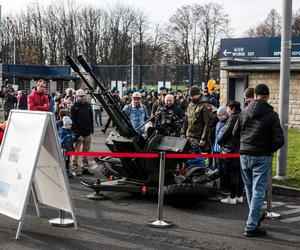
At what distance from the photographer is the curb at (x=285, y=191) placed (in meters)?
9.24

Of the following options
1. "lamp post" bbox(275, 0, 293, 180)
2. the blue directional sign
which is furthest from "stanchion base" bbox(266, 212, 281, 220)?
the blue directional sign

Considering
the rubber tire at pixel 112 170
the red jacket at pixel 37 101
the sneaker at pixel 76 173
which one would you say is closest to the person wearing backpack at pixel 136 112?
the sneaker at pixel 76 173

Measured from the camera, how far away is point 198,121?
9.48m

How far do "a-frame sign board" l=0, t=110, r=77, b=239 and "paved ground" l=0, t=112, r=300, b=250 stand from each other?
322 millimetres

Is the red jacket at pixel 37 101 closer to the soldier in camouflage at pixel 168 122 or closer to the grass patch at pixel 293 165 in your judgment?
the soldier in camouflage at pixel 168 122

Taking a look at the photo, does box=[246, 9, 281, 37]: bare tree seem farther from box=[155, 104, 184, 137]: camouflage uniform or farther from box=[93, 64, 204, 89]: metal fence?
box=[155, 104, 184, 137]: camouflage uniform

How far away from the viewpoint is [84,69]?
7.85m

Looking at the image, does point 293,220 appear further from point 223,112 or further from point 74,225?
point 74,225

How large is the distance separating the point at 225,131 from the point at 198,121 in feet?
6.54

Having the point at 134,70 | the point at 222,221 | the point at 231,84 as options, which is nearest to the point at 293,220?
the point at 222,221

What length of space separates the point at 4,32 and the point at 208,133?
6885 cm

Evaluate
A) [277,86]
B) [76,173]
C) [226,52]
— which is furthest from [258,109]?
[226,52]

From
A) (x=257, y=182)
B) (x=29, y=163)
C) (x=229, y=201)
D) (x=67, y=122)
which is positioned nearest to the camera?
(x=29, y=163)

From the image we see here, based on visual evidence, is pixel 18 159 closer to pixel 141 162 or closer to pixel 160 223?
pixel 160 223
